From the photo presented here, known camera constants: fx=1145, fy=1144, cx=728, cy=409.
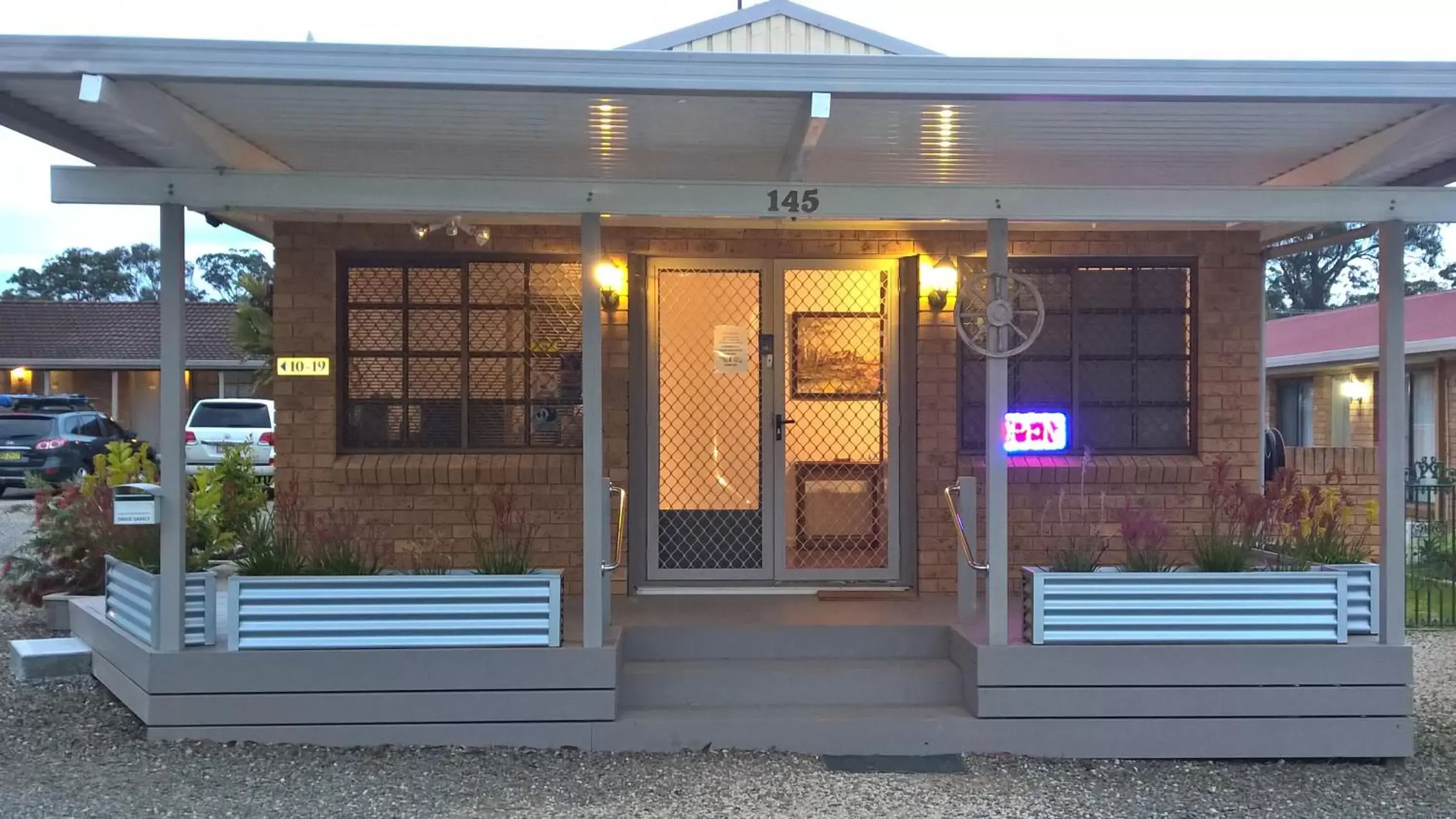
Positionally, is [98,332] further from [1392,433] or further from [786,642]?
[1392,433]

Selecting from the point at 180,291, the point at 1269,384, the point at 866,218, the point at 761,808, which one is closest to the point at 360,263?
the point at 180,291

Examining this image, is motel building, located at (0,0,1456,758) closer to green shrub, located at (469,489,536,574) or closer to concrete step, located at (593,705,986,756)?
concrete step, located at (593,705,986,756)

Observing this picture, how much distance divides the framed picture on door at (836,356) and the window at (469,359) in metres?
1.43

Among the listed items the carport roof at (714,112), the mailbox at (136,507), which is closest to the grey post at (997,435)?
the carport roof at (714,112)

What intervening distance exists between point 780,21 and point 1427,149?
17.0 ft

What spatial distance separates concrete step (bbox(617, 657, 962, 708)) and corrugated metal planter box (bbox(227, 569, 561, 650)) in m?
0.65

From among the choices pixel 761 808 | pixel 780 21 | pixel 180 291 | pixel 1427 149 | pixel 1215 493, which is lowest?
pixel 761 808

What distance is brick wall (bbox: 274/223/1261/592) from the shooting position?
7141 millimetres

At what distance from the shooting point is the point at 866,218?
5.26m

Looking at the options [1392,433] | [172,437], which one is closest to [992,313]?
[1392,433]

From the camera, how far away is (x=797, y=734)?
213 inches

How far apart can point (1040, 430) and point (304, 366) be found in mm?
4712

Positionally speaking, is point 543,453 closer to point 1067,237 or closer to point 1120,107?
point 1067,237

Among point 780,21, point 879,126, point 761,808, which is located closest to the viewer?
point 761,808
